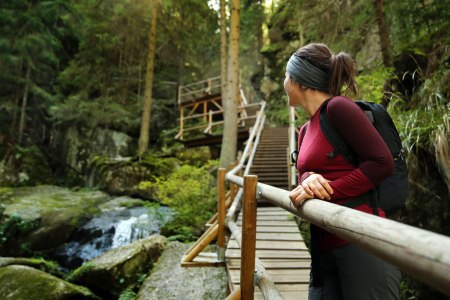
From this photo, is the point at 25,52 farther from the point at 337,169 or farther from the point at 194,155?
the point at 337,169

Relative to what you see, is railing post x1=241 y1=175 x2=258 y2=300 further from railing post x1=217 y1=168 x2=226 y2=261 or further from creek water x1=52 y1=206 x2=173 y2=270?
creek water x1=52 y1=206 x2=173 y2=270

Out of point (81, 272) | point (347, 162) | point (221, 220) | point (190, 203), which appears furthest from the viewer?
point (190, 203)

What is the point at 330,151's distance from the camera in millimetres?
1552

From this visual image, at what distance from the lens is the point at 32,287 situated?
18.0ft

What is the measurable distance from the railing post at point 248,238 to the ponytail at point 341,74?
1.00 metres

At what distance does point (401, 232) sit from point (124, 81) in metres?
22.9

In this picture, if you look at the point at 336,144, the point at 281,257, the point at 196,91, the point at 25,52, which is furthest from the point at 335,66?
the point at 25,52

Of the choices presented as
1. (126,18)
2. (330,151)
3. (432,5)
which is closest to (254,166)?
(432,5)

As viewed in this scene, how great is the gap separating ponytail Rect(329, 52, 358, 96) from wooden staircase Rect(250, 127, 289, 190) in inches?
318

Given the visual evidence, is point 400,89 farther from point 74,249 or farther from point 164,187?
point 74,249

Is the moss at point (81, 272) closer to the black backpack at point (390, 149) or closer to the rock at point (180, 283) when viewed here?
the rock at point (180, 283)

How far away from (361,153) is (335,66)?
522 millimetres

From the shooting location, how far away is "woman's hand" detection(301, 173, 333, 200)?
146cm

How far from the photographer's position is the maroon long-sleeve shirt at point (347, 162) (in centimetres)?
141
